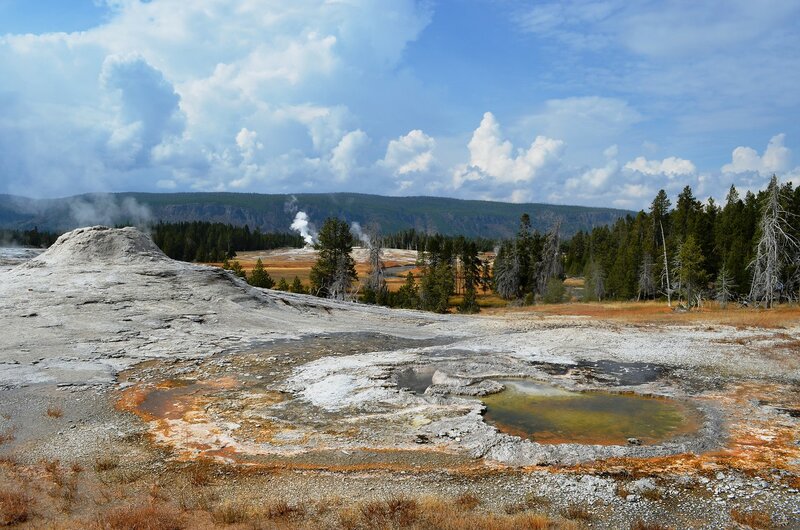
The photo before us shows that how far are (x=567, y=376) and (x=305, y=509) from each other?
14463 mm

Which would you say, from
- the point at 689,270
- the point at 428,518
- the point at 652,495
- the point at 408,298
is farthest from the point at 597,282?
the point at 428,518

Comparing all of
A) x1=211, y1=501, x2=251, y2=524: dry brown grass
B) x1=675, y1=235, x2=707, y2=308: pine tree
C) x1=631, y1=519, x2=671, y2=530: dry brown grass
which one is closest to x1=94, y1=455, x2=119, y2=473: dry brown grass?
x1=211, y1=501, x2=251, y2=524: dry brown grass

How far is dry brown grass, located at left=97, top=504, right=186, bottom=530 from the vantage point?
29.7 ft

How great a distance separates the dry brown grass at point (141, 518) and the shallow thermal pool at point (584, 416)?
9283 mm

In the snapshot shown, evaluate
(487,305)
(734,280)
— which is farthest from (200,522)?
(487,305)

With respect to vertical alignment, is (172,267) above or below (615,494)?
above

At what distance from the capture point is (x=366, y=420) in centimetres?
1543

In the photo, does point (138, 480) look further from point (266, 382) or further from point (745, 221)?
point (745, 221)

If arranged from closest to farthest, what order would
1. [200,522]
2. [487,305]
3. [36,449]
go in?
[200,522] → [36,449] → [487,305]

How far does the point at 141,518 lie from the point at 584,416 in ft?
42.7

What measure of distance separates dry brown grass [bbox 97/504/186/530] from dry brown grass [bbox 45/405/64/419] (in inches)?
284

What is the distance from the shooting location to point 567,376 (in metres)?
21.2

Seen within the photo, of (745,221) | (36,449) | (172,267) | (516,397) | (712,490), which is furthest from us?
(745,221)

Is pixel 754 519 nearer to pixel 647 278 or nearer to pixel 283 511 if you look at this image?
pixel 283 511
